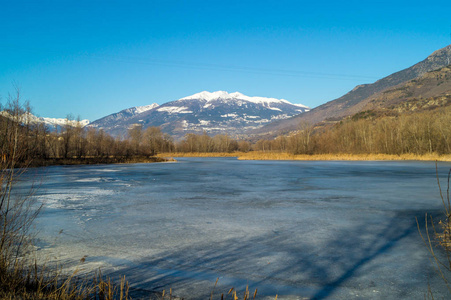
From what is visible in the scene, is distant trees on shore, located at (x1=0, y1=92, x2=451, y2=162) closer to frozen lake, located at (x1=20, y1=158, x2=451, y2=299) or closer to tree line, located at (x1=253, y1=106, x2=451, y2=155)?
tree line, located at (x1=253, y1=106, x2=451, y2=155)

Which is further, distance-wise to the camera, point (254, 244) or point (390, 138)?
point (390, 138)

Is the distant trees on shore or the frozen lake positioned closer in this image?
the frozen lake

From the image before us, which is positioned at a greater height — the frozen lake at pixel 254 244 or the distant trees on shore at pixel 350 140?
the distant trees on shore at pixel 350 140

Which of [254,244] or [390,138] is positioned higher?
[390,138]

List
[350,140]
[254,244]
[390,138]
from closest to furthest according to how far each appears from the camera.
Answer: [254,244] < [390,138] < [350,140]

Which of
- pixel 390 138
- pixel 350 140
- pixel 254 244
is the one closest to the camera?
pixel 254 244

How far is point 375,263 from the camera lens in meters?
4.40

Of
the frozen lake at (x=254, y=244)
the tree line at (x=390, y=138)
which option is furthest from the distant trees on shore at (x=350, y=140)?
the frozen lake at (x=254, y=244)

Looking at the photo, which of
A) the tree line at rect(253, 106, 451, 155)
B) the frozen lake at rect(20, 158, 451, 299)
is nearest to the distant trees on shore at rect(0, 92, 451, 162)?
the tree line at rect(253, 106, 451, 155)

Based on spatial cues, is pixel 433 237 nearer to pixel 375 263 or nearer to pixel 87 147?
pixel 375 263

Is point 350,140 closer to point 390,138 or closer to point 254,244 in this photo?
point 390,138

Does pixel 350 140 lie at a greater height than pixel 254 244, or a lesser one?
greater

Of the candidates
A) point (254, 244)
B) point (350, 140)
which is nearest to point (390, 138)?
point (350, 140)

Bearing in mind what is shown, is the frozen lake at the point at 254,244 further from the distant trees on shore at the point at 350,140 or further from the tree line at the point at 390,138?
the tree line at the point at 390,138
